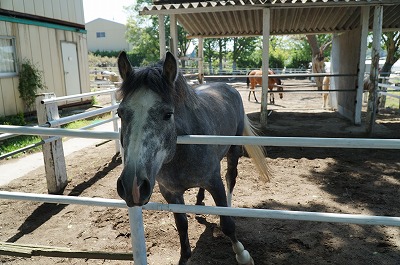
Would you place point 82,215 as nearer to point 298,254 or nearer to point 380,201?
point 298,254

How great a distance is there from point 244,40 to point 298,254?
42.8 m

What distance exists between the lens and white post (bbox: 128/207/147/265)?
6.10 feet

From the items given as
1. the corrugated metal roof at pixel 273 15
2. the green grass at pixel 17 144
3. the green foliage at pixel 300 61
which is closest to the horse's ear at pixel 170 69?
the corrugated metal roof at pixel 273 15

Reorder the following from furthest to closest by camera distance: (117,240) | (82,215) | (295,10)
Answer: (295,10)
(82,215)
(117,240)

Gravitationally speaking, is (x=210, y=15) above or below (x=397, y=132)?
above

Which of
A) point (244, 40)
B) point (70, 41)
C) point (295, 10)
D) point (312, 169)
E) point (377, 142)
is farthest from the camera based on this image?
point (244, 40)

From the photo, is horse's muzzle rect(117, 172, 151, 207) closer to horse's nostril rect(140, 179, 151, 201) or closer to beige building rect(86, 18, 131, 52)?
horse's nostril rect(140, 179, 151, 201)

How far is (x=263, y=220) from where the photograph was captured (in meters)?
3.32

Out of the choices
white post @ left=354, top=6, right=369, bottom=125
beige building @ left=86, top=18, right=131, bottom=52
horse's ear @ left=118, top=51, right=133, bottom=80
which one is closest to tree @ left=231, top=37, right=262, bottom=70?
beige building @ left=86, top=18, right=131, bottom=52

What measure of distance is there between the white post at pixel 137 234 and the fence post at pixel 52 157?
103 inches

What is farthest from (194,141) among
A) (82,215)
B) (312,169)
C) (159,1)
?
(159,1)

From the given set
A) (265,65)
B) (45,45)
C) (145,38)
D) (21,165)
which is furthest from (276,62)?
(21,165)

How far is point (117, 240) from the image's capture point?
304 centimetres

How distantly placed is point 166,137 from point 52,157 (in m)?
3.04
